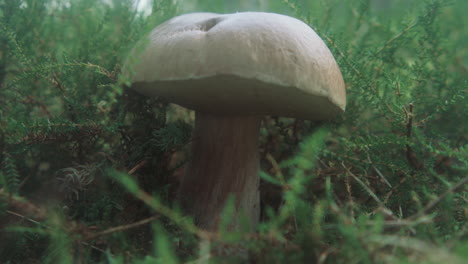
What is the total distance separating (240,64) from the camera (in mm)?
895

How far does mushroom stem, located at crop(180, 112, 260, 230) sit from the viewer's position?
1.32m

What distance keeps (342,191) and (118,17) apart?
1616 millimetres

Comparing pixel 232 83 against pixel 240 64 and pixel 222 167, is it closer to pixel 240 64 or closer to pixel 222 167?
pixel 240 64

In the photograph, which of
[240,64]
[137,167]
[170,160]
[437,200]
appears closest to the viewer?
[437,200]

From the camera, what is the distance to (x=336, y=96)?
3.57 ft

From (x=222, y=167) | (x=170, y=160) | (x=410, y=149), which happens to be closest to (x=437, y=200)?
(x=410, y=149)

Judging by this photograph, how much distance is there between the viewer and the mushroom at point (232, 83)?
926 millimetres

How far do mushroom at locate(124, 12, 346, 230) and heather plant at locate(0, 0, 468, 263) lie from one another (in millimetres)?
115

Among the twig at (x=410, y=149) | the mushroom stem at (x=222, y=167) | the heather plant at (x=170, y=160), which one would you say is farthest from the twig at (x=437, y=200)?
the mushroom stem at (x=222, y=167)

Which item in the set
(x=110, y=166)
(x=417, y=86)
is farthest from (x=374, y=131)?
(x=110, y=166)

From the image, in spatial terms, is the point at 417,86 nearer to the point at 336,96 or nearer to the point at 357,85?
the point at 357,85

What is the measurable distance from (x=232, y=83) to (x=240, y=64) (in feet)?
0.26

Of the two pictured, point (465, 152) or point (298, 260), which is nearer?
point (298, 260)

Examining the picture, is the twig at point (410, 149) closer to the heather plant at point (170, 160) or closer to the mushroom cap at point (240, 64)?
the heather plant at point (170, 160)
